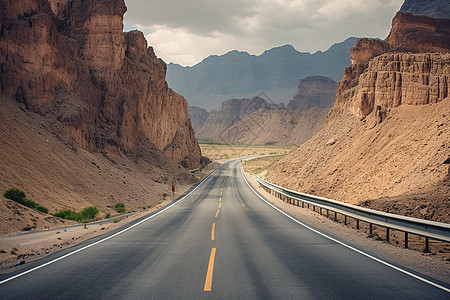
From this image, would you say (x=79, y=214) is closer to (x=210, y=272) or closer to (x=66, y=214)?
(x=66, y=214)

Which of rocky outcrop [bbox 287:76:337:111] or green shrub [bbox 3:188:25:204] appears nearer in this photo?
green shrub [bbox 3:188:25:204]

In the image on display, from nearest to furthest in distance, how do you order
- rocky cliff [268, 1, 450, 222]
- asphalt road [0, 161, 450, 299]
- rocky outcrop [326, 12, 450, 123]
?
asphalt road [0, 161, 450, 299] < rocky cliff [268, 1, 450, 222] < rocky outcrop [326, 12, 450, 123]

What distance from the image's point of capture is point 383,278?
6469 millimetres

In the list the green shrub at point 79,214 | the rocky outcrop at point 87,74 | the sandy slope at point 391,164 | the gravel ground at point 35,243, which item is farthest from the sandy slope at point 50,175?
the sandy slope at point 391,164

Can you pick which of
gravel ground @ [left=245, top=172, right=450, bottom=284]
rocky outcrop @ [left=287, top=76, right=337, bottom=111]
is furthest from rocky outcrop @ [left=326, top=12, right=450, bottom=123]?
rocky outcrop @ [left=287, top=76, right=337, bottom=111]

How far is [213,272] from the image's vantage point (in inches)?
267

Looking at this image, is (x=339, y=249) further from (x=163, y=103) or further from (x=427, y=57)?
(x=163, y=103)

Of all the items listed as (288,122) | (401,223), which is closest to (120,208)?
(401,223)

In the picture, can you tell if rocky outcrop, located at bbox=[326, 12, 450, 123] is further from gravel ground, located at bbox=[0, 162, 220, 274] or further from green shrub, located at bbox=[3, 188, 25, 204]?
green shrub, located at bbox=[3, 188, 25, 204]

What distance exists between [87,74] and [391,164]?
101 ft

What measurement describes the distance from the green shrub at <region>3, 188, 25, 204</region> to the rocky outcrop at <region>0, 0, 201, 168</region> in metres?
11.6

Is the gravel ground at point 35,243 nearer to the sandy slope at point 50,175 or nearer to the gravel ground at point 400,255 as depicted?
the sandy slope at point 50,175

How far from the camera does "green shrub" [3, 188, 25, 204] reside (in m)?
14.5

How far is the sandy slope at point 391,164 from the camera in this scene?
1570 centimetres
